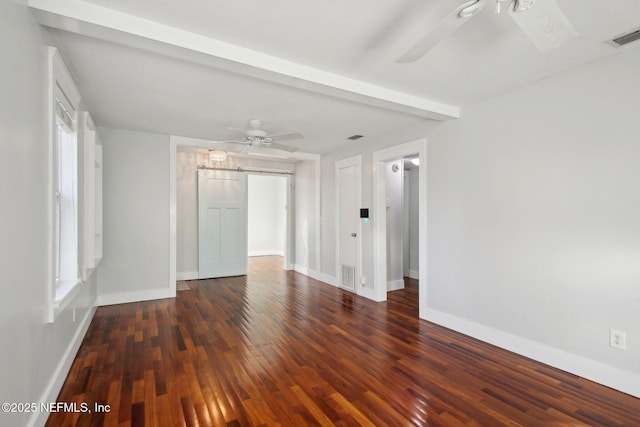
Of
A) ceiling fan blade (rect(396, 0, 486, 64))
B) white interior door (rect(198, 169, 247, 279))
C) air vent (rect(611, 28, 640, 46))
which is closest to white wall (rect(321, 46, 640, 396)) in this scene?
air vent (rect(611, 28, 640, 46))

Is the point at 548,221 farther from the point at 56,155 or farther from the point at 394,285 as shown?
the point at 56,155

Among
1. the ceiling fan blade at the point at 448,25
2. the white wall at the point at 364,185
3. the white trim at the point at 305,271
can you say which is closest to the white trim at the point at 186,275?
Result: the white trim at the point at 305,271

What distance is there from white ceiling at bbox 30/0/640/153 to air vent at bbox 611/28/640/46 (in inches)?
2.9

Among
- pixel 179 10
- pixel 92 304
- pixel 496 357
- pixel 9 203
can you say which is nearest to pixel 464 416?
pixel 496 357

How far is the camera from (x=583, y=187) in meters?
2.55

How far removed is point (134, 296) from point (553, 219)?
212 inches

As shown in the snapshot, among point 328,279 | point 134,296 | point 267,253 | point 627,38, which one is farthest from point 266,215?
point 627,38

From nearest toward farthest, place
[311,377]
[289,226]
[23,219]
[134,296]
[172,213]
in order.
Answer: [23,219], [311,377], [134,296], [172,213], [289,226]

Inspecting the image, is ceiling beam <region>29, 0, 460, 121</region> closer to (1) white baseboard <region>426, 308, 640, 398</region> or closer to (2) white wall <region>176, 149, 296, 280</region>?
(1) white baseboard <region>426, 308, 640, 398</region>

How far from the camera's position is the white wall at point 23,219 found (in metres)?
1.41

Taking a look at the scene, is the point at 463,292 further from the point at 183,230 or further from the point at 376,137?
the point at 183,230

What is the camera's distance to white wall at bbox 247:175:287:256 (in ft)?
31.8

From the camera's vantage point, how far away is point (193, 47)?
82.9 inches

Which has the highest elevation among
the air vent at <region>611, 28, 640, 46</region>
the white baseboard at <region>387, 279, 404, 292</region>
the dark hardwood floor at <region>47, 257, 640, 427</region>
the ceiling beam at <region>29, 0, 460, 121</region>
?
the air vent at <region>611, 28, 640, 46</region>
